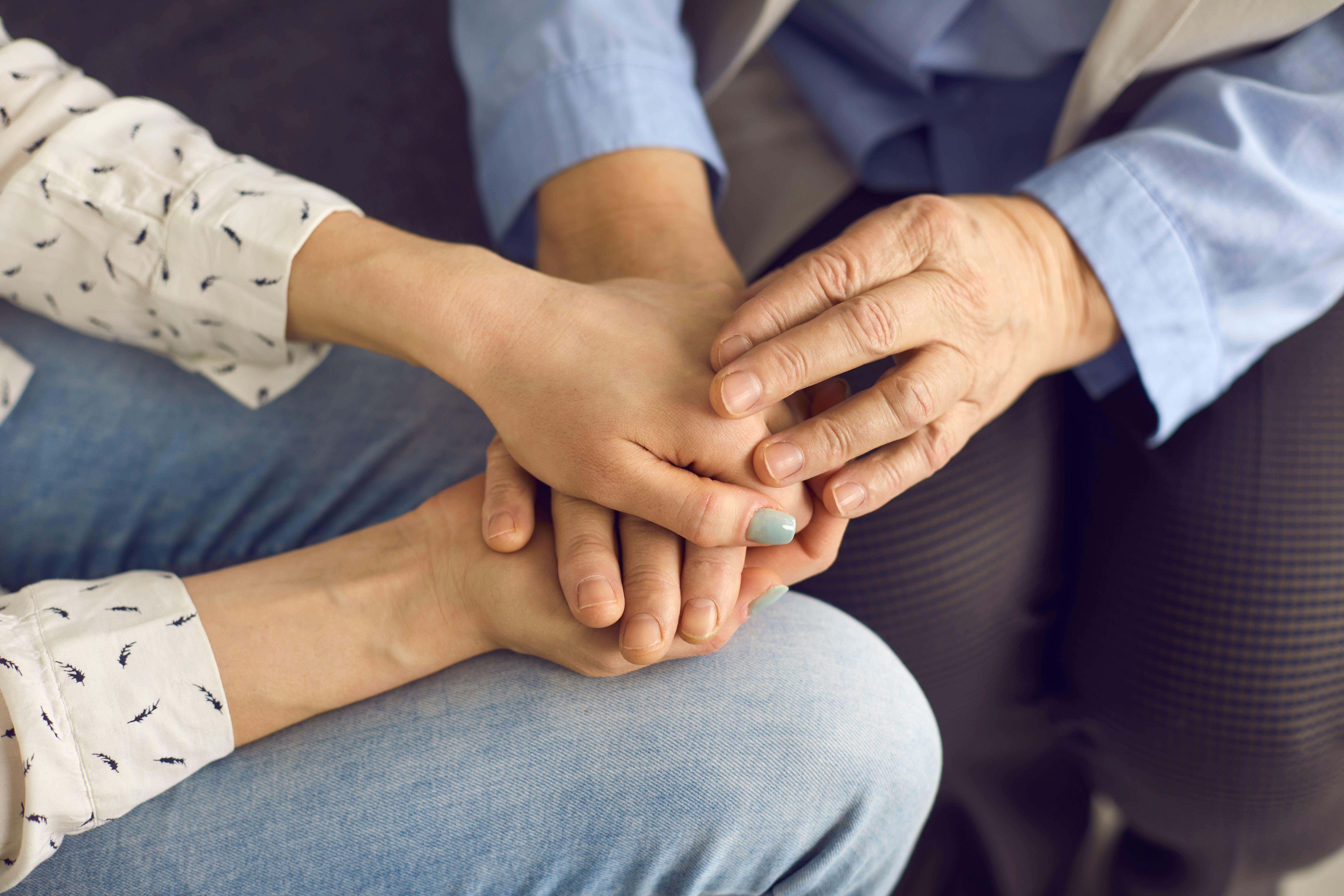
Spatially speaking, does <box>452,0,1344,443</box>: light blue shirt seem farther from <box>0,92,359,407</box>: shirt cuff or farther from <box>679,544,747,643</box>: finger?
<box>679,544,747,643</box>: finger

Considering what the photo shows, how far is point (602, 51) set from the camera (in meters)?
0.76

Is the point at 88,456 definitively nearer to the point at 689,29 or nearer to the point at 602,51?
the point at 602,51

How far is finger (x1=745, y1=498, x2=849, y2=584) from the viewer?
60 centimetres

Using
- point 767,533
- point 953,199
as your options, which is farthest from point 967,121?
point 767,533

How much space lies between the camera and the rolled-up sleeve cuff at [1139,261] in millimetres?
683

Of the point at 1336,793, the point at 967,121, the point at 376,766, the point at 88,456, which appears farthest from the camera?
the point at 967,121

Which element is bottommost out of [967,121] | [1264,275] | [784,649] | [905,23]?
[784,649]

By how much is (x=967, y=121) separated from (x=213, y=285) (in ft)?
2.51

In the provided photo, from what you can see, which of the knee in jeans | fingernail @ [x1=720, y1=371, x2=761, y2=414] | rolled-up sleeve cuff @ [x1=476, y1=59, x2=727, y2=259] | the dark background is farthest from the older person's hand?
the dark background

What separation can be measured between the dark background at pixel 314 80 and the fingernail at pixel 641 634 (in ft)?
2.01

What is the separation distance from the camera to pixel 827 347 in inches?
21.7

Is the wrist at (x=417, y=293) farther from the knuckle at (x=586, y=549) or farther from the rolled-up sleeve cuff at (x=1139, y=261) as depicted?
the rolled-up sleeve cuff at (x=1139, y=261)

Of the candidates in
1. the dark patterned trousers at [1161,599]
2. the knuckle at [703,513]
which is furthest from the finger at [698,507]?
the dark patterned trousers at [1161,599]

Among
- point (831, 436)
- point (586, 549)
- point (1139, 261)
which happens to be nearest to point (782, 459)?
point (831, 436)
